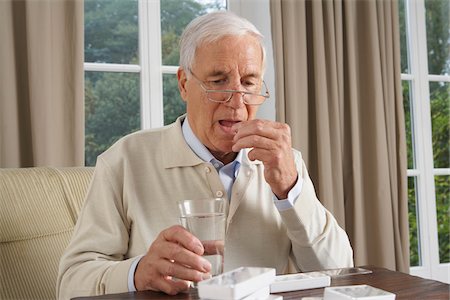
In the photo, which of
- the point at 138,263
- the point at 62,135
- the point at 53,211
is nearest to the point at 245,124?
the point at 138,263

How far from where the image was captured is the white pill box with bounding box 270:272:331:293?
1.01 meters

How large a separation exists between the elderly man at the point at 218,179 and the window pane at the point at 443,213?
2260mm

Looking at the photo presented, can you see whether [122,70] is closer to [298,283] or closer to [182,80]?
[182,80]

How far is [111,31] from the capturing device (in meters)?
2.85

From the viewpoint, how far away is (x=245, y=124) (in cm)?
139

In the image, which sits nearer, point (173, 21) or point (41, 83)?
point (41, 83)

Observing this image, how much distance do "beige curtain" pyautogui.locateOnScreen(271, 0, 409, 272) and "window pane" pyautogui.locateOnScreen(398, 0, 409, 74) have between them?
1.33 feet

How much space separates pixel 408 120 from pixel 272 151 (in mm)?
2443

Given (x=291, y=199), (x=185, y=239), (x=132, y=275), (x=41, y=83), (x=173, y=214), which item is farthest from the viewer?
(x=41, y=83)

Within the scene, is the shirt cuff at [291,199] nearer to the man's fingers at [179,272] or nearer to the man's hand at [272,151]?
the man's hand at [272,151]

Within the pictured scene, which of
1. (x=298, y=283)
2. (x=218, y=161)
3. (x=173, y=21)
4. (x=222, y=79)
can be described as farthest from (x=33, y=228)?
(x=173, y=21)

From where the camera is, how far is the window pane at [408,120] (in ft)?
11.6

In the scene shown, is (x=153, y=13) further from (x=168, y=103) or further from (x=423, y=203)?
(x=423, y=203)

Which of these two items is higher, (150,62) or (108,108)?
(150,62)
